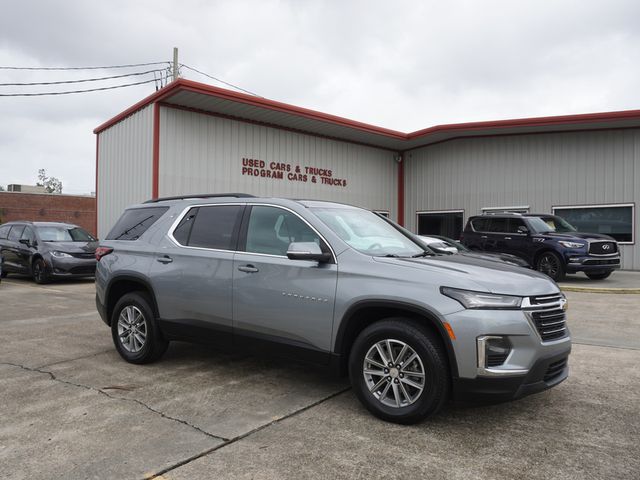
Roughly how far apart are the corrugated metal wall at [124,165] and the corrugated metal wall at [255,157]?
664mm

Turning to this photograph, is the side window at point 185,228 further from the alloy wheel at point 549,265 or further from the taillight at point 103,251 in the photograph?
the alloy wheel at point 549,265

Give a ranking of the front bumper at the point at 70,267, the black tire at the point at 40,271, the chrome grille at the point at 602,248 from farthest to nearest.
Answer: the black tire at the point at 40,271, the front bumper at the point at 70,267, the chrome grille at the point at 602,248

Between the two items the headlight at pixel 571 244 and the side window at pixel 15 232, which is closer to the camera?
the headlight at pixel 571 244

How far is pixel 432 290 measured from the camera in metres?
3.55

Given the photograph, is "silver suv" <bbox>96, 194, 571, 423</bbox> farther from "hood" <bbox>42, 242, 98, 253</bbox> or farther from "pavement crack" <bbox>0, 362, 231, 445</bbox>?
"hood" <bbox>42, 242, 98, 253</bbox>

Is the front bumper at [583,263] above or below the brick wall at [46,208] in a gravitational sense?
below

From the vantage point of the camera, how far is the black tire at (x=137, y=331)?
5.18m

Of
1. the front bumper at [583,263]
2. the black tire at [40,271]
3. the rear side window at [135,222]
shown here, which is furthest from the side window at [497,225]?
the black tire at [40,271]

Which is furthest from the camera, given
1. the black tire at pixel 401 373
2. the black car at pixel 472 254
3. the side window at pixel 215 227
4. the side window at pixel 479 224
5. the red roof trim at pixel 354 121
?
the side window at pixel 479 224

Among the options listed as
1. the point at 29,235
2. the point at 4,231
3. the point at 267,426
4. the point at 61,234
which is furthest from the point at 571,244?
the point at 4,231

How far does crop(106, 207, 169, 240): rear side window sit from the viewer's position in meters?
5.53

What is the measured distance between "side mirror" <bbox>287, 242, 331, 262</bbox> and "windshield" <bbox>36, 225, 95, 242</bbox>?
11.6 m

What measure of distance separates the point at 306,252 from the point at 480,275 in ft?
4.26

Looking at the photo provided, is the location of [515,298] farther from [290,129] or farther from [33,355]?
[290,129]
